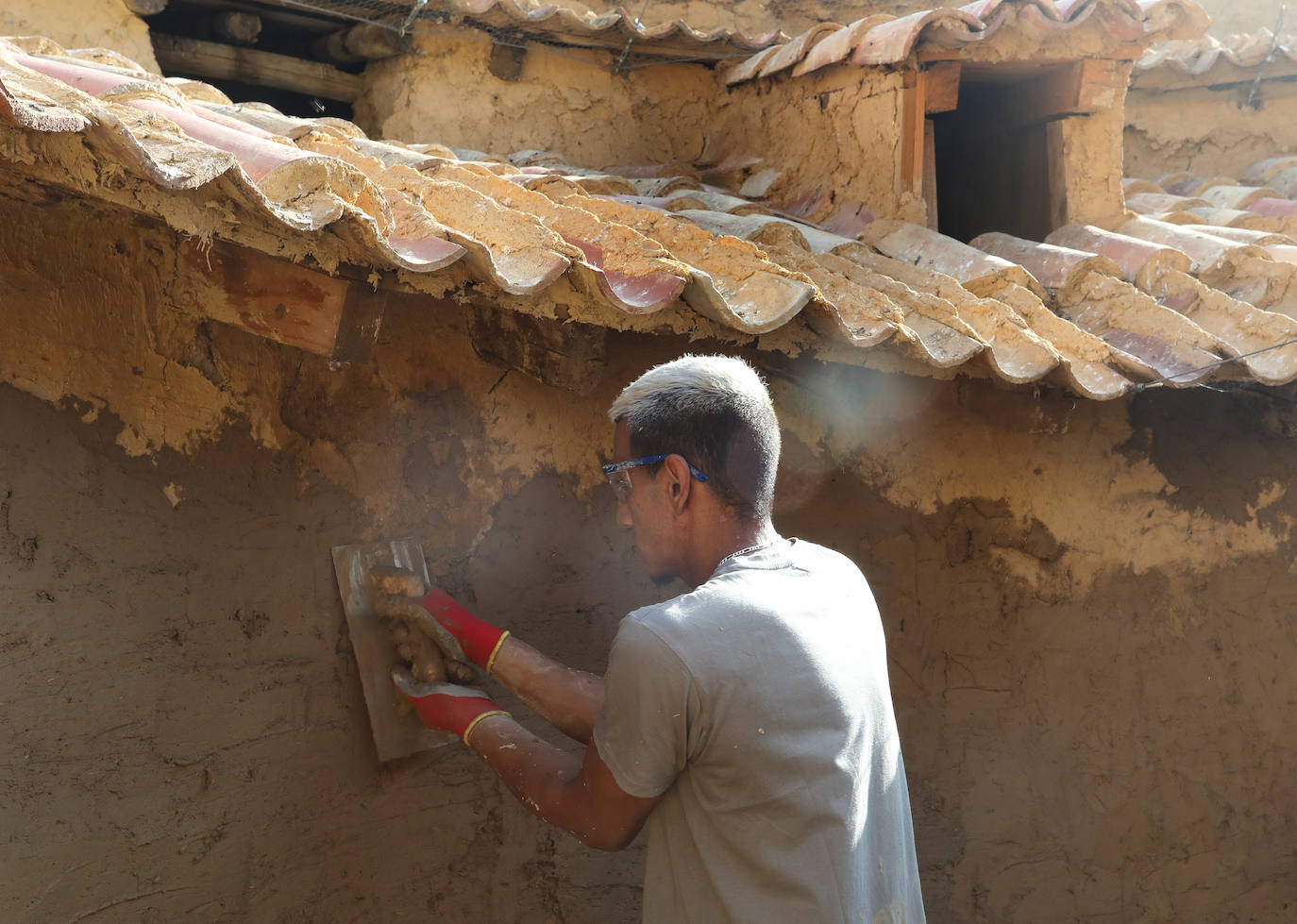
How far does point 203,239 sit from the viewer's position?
2.10 meters

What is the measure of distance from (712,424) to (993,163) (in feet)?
12.7

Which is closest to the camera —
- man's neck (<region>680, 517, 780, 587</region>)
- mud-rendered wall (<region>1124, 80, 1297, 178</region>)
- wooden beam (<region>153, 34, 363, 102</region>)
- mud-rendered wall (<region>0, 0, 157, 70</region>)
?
man's neck (<region>680, 517, 780, 587</region>)

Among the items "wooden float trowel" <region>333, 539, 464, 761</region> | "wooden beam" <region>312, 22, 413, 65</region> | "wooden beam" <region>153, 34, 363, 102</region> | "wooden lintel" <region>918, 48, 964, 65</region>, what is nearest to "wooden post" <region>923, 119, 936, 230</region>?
"wooden lintel" <region>918, 48, 964, 65</region>

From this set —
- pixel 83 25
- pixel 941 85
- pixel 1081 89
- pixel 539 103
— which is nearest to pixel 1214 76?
pixel 1081 89

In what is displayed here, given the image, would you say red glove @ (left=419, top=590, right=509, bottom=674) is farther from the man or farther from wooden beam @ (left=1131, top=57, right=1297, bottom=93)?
wooden beam @ (left=1131, top=57, right=1297, bottom=93)

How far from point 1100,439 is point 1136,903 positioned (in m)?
1.57

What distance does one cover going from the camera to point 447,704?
2.38 meters

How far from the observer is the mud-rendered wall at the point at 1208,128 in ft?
22.1

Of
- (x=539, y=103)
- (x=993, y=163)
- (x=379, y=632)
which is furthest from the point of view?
(x=993, y=163)

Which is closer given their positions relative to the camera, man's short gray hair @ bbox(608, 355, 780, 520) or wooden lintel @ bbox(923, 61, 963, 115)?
man's short gray hair @ bbox(608, 355, 780, 520)

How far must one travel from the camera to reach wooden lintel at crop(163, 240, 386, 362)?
2.30 m

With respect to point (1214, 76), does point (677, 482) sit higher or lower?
lower

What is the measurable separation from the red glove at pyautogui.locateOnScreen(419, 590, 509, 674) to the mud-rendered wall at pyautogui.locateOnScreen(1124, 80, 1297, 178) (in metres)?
5.90

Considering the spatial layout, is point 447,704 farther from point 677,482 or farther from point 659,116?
point 659,116
